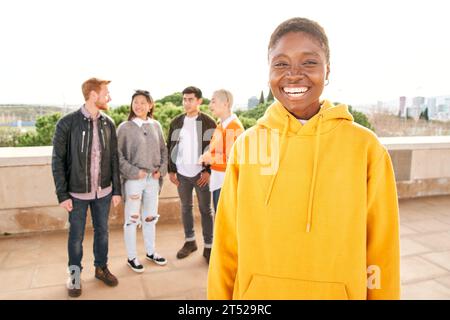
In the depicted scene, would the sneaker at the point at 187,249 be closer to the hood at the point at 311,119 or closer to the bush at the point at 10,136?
the hood at the point at 311,119

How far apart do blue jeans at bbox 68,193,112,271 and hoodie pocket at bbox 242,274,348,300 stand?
7.70 feet

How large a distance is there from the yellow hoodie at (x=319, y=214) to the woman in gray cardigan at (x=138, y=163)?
2.40m

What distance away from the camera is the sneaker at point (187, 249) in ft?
13.6

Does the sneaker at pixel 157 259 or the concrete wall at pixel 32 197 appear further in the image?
the concrete wall at pixel 32 197

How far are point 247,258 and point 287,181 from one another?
36 centimetres

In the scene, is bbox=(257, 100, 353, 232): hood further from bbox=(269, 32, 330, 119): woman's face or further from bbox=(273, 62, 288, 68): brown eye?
bbox=(273, 62, 288, 68): brown eye

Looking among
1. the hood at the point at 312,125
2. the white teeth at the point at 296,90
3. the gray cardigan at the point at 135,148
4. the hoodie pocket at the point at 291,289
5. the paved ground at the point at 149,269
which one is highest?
the white teeth at the point at 296,90

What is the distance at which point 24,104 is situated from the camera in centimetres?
893

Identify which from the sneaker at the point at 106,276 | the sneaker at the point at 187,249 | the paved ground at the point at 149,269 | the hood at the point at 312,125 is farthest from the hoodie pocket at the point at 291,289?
the sneaker at the point at 187,249

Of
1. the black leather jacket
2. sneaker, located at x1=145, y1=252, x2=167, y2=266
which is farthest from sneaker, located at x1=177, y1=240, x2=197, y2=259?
the black leather jacket

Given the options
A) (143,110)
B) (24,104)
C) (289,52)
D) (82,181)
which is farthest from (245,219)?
(24,104)

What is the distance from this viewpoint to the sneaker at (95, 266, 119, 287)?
3.48m

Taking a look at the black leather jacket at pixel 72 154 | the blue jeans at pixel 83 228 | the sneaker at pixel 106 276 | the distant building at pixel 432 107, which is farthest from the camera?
the distant building at pixel 432 107

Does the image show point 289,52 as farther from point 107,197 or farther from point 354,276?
point 107,197
